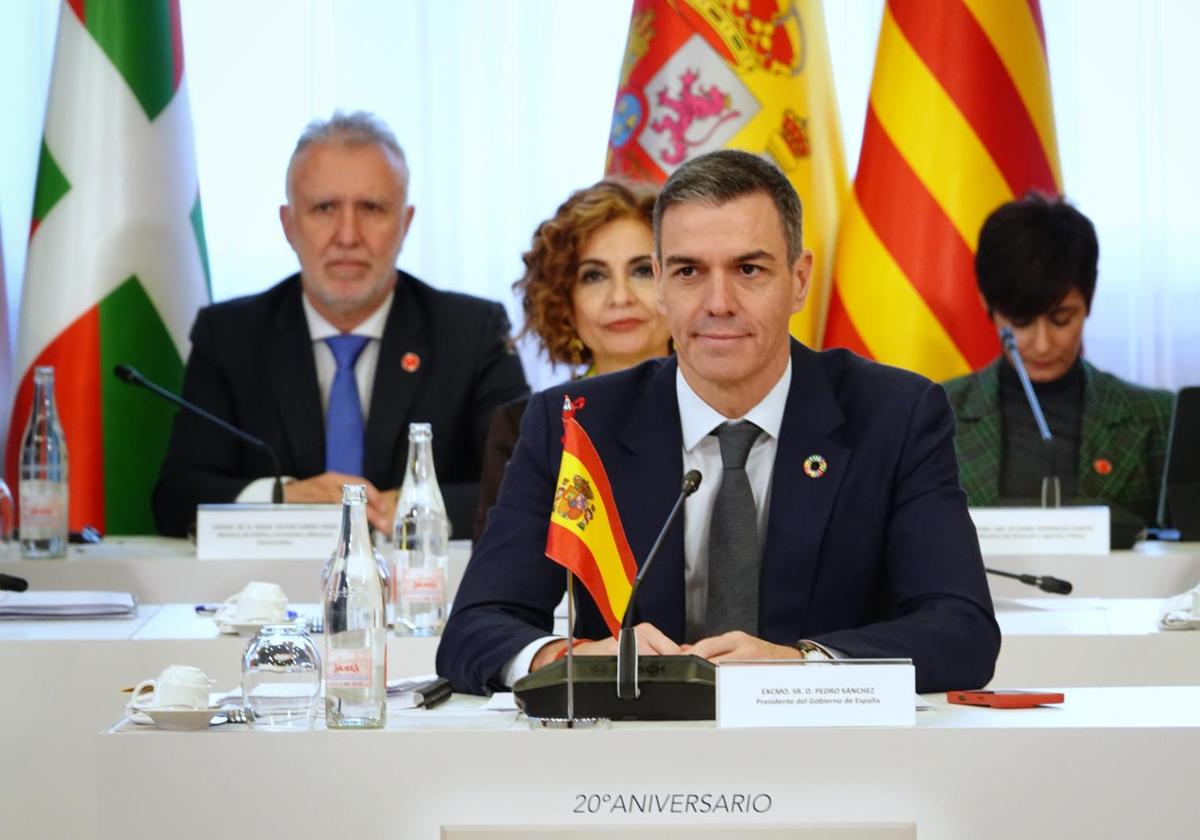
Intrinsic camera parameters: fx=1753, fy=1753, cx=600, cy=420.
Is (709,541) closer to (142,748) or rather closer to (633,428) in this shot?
(633,428)

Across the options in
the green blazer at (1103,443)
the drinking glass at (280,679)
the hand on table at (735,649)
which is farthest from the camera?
the green blazer at (1103,443)

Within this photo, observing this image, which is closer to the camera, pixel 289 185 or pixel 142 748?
pixel 142 748

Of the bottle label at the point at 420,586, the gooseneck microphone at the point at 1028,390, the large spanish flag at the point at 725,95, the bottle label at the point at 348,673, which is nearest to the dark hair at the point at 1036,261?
the gooseneck microphone at the point at 1028,390

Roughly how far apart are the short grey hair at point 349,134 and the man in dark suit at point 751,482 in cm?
255

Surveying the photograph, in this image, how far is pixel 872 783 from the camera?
6.09 ft

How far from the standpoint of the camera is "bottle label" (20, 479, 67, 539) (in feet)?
13.3

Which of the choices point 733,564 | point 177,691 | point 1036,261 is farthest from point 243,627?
point 1036,261

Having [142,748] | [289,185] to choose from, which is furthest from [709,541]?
[289,185]

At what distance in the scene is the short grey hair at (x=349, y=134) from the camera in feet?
16.4

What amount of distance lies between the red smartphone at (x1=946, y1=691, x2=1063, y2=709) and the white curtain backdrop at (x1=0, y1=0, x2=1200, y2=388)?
160 inches

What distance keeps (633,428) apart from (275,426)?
7.75 feet

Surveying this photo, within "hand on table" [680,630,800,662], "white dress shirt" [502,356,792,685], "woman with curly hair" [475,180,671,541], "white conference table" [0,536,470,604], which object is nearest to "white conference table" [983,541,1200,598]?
"woman with curly hair" [475,180,671,541]

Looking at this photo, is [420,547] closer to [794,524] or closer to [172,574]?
[172,574]

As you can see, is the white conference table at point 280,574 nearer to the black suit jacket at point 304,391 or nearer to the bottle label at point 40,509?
the bottle label at point 40,509
